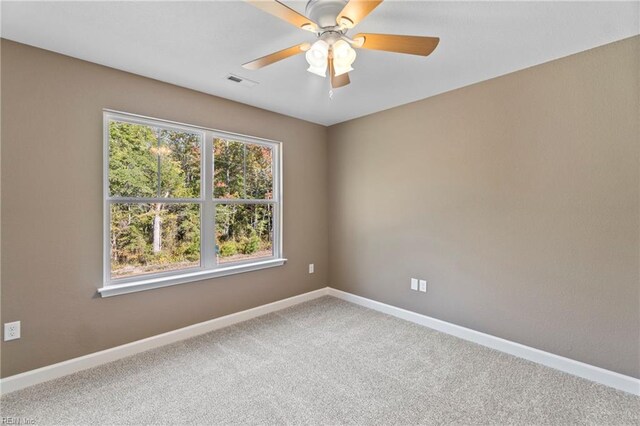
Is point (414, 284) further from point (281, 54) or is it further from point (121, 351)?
point (121, 351)

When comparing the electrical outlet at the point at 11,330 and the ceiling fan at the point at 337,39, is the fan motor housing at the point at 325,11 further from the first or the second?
the electrical outlet at the point at 11,330

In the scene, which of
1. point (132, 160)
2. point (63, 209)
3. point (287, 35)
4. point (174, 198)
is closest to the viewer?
point (287, 35)

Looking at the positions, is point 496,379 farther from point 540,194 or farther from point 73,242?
point 73,242

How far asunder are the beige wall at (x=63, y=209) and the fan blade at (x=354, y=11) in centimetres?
205

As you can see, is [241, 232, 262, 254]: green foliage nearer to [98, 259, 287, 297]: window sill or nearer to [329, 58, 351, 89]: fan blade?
[98, 259, 287, 297]: window sill

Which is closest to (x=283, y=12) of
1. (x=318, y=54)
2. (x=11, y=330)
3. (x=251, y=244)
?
(x=318, y=54)

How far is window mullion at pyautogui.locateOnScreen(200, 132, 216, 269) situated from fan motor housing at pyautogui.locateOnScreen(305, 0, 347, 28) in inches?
75.6

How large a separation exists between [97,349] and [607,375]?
12.8 feet

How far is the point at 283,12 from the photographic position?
56.2 inches

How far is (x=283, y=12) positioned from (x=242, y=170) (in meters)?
2.25

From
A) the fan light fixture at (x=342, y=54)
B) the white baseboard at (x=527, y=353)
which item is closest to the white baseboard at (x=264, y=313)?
the white baseboard at (x=527, y=353)

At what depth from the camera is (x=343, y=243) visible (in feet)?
13.6

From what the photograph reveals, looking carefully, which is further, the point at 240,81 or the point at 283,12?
the point at 240,81

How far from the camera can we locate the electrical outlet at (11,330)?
208 centimetres
